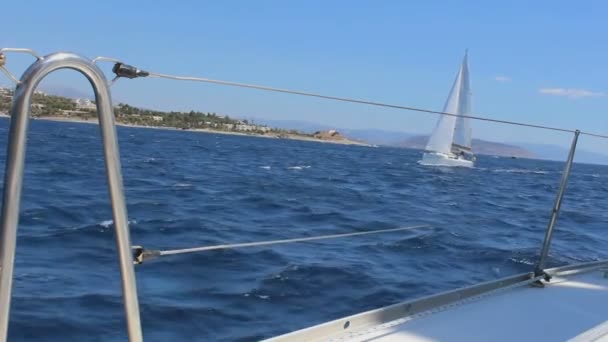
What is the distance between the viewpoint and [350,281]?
5.25m

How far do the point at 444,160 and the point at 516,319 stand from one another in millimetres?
40611

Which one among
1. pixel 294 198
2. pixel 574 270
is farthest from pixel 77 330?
pixel 294 198

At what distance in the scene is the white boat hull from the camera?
137 feet

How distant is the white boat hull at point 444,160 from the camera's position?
137ft

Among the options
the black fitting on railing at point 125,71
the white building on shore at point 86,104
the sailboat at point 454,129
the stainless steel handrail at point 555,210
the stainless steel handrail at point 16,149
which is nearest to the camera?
the stainless steel handrail at point 16,149

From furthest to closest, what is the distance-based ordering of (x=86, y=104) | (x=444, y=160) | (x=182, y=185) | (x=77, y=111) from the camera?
(x=444, y=160)
(x=182, y=185)
(x=77, y=111)
(x=86, y=104)

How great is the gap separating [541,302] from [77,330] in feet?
8.53

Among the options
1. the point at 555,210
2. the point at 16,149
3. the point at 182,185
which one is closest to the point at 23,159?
the point at 16,149

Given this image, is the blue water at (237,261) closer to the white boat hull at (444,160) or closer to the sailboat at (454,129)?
the white boat hull at (444,160)

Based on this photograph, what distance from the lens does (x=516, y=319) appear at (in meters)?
2.62

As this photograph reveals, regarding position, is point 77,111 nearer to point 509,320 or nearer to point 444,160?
point 509,320

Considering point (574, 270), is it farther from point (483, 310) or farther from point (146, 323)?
point (146, 323)

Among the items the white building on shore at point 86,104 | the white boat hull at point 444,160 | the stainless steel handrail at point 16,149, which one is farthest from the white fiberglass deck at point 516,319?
the white boat hull at point 444,160

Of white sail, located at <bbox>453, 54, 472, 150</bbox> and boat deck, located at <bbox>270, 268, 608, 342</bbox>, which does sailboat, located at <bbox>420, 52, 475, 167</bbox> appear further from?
boat deck, located at <bbox>270, 268, 608, 342</bbox>
